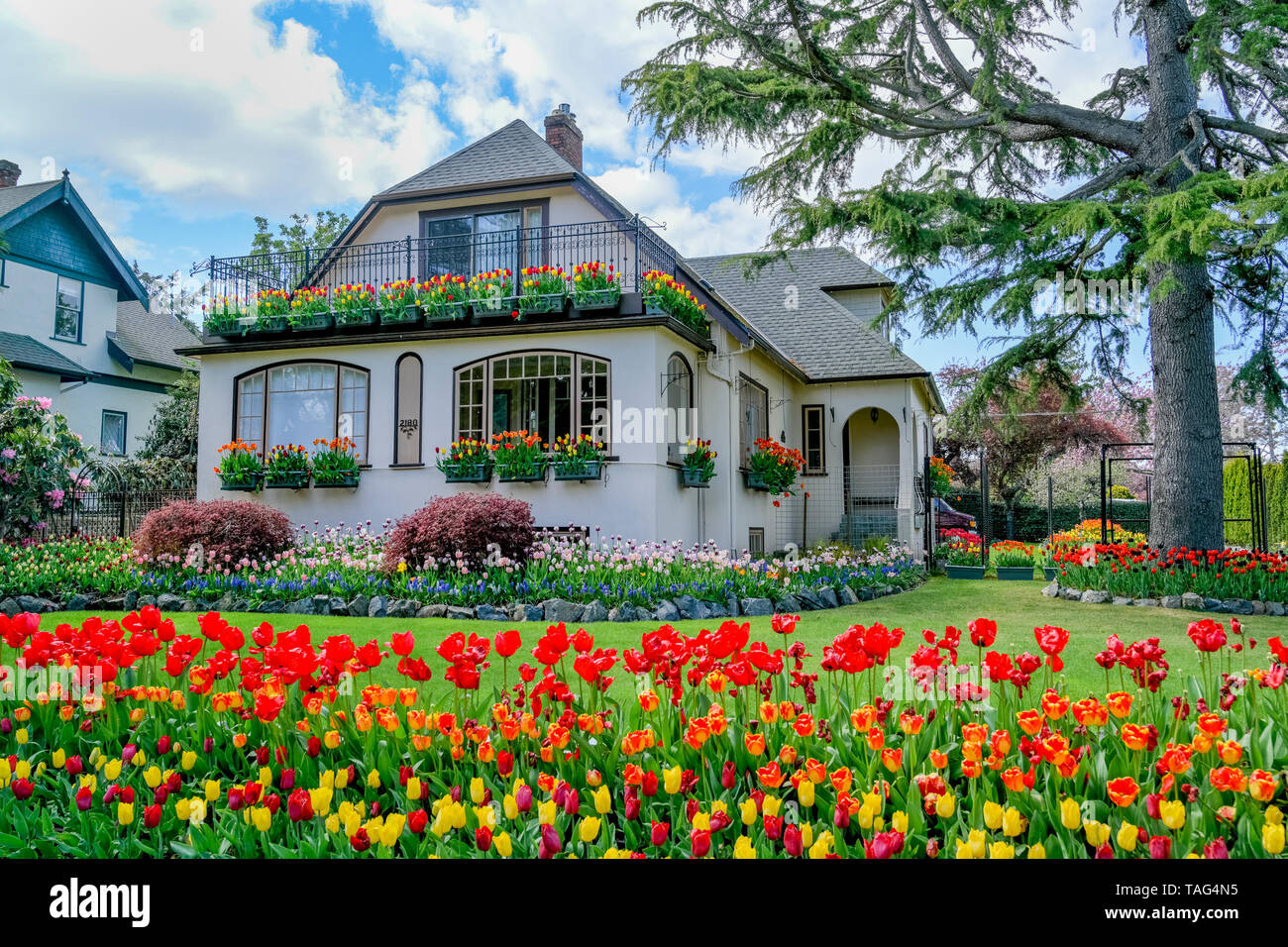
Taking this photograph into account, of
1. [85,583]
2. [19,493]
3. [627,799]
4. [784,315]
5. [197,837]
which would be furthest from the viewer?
[784,315]

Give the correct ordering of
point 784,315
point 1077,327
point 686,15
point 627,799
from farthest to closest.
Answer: point 784,315 → point 1077,327 → point 686,15 → point 627,799

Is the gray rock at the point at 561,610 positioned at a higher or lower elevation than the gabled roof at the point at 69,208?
lower

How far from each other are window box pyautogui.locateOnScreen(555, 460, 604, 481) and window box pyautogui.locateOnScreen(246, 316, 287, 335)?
544 centimetres

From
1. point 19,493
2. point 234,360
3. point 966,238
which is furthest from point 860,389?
point 19,493

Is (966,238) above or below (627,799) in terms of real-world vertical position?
above

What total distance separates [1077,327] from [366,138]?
36.6 feet

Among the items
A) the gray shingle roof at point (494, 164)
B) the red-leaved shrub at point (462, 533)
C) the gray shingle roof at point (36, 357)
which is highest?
the gray shingle roof at point (494, 164)

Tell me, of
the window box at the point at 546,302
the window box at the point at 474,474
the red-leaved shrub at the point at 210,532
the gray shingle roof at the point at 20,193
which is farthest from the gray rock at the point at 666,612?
the gray shingle roof at the point at 20,193

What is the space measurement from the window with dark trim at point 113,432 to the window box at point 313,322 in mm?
10509

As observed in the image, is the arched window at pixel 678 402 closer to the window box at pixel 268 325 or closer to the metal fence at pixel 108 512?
the window box at pixel 268 325

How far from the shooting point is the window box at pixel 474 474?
12.1 metres

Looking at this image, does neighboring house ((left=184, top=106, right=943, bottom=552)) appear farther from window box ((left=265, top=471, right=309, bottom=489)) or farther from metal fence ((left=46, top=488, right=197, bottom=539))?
metal fence ((left=46, top=488, right=197, bottom=539))
